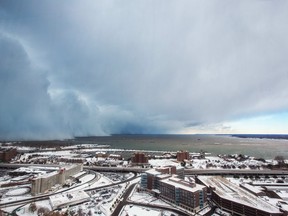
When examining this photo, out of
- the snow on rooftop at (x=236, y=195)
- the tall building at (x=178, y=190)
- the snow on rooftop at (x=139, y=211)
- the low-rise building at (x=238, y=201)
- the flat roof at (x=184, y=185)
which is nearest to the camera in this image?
the low-rise building at (x=238, y=201)

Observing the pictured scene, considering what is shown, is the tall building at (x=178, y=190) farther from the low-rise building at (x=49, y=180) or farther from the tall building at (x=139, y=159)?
the tall building at (x=139, y=159)

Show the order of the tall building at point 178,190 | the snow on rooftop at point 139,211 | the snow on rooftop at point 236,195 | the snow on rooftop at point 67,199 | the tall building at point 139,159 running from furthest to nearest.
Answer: the tall building at point 139,159
the snow on rooftop at point 67,199
the tall building at point 178,190
the snow on rooftop at point 139,211
the snow on rooftop at point 236,195

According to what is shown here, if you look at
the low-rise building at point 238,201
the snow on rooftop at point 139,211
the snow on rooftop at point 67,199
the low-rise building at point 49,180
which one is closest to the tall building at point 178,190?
the low-rise building at point 238,201

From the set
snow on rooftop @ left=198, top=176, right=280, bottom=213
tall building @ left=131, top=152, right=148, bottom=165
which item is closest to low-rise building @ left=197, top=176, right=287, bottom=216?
snow on rooftop @ left=198, top=176, right=280, bottom=213


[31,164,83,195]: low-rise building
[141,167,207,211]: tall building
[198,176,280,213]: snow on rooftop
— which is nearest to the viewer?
[198,176,280,213]: snow on rooftop

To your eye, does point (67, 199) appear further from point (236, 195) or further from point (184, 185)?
point (236, 195)

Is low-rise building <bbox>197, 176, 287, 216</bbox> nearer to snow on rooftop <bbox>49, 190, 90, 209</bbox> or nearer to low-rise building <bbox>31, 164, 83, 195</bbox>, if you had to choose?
snow on rooftop <bbox>49, 190, 90, 209</bbox>

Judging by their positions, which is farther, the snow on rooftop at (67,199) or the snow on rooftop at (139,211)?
the snow on rooftop at (67,199)

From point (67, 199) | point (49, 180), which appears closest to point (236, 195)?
point (67, 199)

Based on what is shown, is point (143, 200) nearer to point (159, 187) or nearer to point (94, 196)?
point (159, 187)
